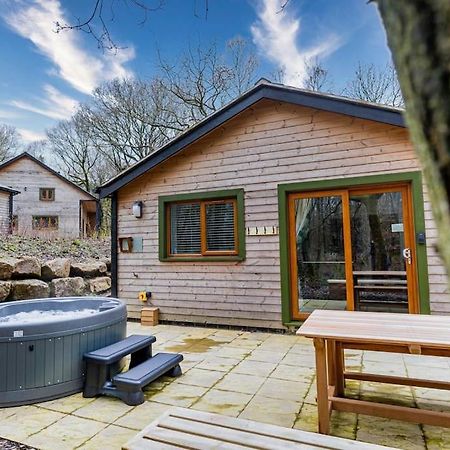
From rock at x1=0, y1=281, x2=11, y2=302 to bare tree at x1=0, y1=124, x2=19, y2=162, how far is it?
18746 millimetres

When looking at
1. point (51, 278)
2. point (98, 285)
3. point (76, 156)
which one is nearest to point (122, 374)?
point (51, 278)

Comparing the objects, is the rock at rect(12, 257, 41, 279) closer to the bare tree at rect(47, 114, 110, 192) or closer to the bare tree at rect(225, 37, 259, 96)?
the bare tree at rect(225, 37, 259, 96)

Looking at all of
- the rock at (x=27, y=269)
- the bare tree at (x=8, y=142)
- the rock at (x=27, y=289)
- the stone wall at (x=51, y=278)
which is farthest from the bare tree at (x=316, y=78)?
the bare tree at (x=8, y=142)

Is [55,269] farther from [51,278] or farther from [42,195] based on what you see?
[42,195]

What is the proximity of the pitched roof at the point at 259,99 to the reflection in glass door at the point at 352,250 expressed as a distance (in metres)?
1.02

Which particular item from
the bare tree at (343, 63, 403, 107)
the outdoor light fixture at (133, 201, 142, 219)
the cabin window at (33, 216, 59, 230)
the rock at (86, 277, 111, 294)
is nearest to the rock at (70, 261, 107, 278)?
the rock at (86, 277, 111, 294)

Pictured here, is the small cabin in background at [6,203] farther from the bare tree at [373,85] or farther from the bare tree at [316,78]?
the bare tree at [373,85]

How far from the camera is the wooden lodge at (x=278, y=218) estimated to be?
15.1 ft

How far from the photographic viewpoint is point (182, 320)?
575 centimetres

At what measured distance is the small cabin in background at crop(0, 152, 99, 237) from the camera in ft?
65.3

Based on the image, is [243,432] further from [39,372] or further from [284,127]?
[284,127]

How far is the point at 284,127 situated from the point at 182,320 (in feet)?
11.7

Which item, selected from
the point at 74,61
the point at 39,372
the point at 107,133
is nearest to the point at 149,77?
the point at 107,133

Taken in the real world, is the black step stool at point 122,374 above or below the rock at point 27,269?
below
